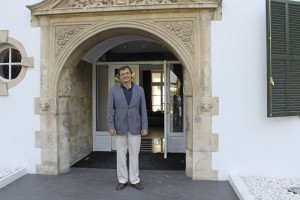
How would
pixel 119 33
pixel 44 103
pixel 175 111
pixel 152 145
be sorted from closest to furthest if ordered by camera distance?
pixel 44 103 < pixel 119 33 < pixel 175 111 < pixel 152 145

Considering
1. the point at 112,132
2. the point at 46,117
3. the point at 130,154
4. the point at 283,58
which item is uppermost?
the point at 283,58

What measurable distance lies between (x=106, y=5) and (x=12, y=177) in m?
2.98

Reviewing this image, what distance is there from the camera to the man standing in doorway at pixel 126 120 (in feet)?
13.4

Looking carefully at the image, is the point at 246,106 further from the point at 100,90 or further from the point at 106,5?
the point at 100,90

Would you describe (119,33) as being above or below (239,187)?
above

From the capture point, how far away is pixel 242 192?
3.73m

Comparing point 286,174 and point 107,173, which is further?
point 107,173

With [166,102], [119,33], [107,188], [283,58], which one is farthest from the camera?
[166,102]

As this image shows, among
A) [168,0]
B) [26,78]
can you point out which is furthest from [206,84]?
[26,78]

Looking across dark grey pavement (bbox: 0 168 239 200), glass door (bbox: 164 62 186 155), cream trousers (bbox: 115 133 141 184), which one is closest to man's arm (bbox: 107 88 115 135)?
cream trousers (bbox: 115 133 141 184)

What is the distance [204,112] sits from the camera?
4.51 m

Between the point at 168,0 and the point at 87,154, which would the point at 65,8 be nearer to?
the point at 168,0

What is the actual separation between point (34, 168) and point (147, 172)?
1.86 m

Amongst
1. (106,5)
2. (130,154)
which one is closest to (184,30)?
(106,5)
